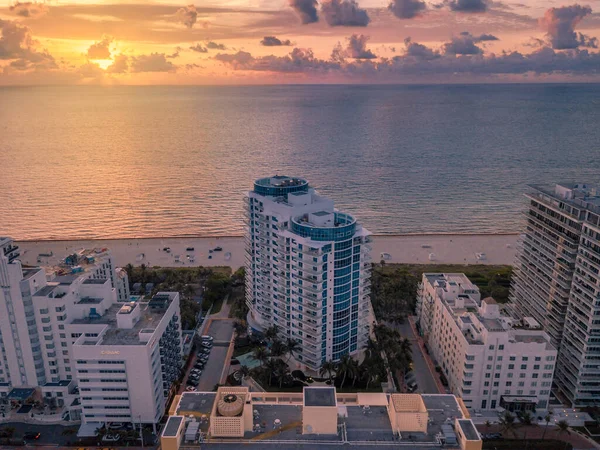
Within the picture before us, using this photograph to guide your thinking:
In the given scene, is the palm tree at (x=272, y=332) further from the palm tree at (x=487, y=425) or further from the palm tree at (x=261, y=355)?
the palm tree at (x=487, y=425)

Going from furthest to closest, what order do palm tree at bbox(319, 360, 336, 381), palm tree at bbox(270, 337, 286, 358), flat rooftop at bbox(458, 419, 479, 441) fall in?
palm tree at bbox(270, 337, 286, 358) → palm tree at bbox(319, 360, 336, 381) → flat rooftop at bbox(458, 419, 479, 441)

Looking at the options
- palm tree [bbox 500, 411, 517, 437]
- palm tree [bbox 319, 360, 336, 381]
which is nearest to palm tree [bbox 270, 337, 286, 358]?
palm tree [bbox 319, 360, 336, 381]

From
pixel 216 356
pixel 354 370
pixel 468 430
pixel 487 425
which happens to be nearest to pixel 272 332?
pixel 216 356

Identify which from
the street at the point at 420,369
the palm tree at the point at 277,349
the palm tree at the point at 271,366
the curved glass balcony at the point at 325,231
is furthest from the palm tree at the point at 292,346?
the street at the point at 420,369

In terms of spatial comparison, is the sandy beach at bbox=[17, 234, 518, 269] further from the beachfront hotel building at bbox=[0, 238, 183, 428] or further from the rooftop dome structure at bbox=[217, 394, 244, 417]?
the rooftop dome structure at bbox=[217, 394, 244, 417]

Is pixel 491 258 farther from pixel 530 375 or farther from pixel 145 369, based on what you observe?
pixel 145 369
